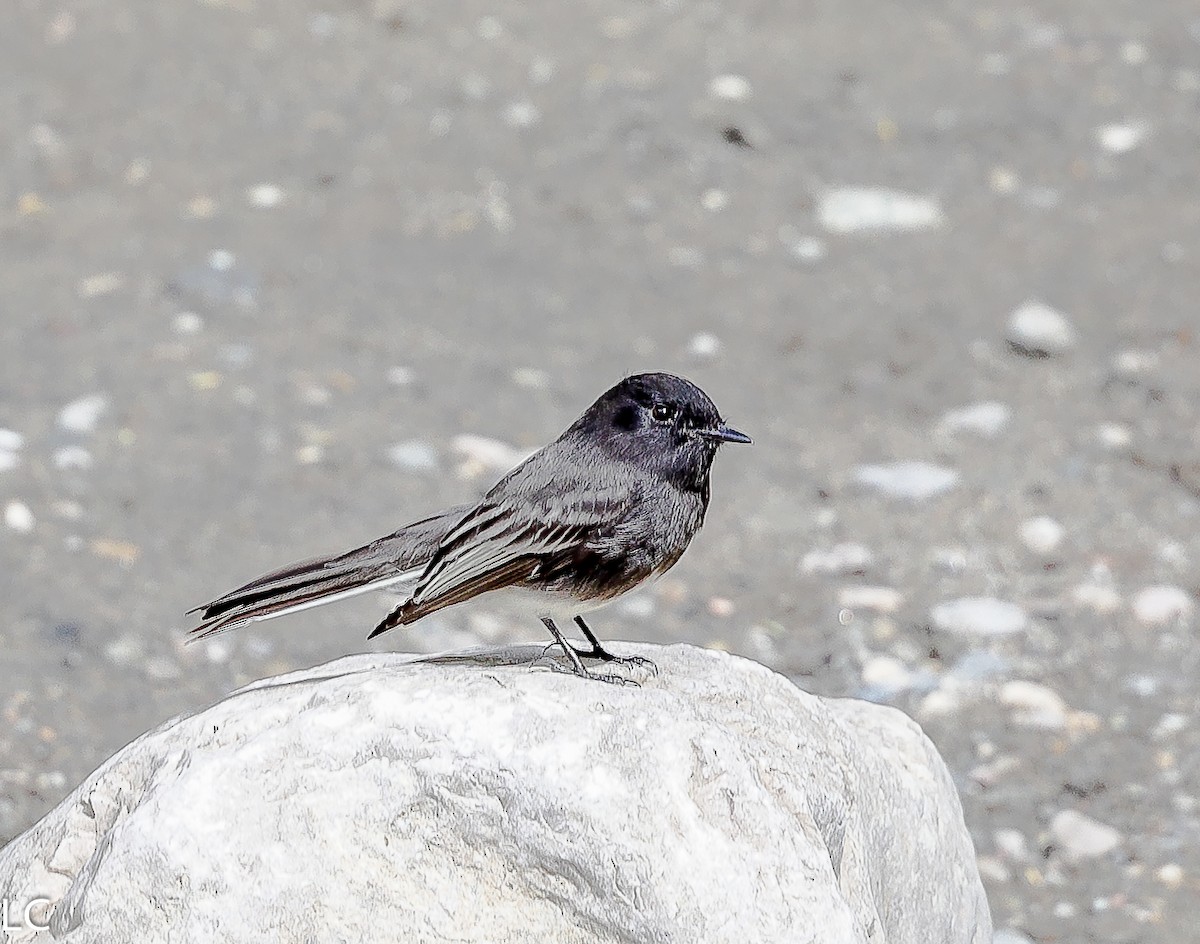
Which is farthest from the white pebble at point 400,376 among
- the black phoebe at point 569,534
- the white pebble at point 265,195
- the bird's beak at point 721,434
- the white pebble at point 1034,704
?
the bird's beak at point 721,434

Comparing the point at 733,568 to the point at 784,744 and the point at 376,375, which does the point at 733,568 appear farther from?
the point at 784,744

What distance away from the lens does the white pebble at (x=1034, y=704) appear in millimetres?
5910

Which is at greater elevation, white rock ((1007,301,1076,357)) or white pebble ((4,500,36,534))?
white rock ((1007,301,1076,357))

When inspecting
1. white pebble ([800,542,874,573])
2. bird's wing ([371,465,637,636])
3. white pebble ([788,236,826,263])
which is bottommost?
white pebble ([788,236,826,263])

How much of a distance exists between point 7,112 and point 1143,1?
→ 250 inches

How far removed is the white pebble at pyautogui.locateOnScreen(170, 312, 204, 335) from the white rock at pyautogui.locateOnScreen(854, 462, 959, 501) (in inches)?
116

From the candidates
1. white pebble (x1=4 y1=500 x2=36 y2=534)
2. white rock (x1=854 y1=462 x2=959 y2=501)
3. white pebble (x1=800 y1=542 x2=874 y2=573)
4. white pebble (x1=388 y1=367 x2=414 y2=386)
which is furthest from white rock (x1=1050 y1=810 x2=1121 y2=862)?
white pebble (x1=4 y1=500 x2=36 y2=534)

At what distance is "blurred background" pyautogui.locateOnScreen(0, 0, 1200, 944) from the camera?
5.96 metres

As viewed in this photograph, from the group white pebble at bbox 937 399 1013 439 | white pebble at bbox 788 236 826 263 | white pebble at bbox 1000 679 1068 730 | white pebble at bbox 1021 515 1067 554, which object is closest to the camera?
white pebble at bbox 1000 679 1068 730

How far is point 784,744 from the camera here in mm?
3703

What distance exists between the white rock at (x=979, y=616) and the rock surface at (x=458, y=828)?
2749mm

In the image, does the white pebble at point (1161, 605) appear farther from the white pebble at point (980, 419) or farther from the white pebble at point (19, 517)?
the white pebble at point (19, 517)

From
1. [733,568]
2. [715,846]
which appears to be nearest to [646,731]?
[715,846]

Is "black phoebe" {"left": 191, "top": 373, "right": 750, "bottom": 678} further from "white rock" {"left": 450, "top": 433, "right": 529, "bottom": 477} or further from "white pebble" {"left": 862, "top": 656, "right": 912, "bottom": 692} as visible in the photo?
"white rock" {"left": 450, "top": 433, "right": 529, "bottom": 477}
